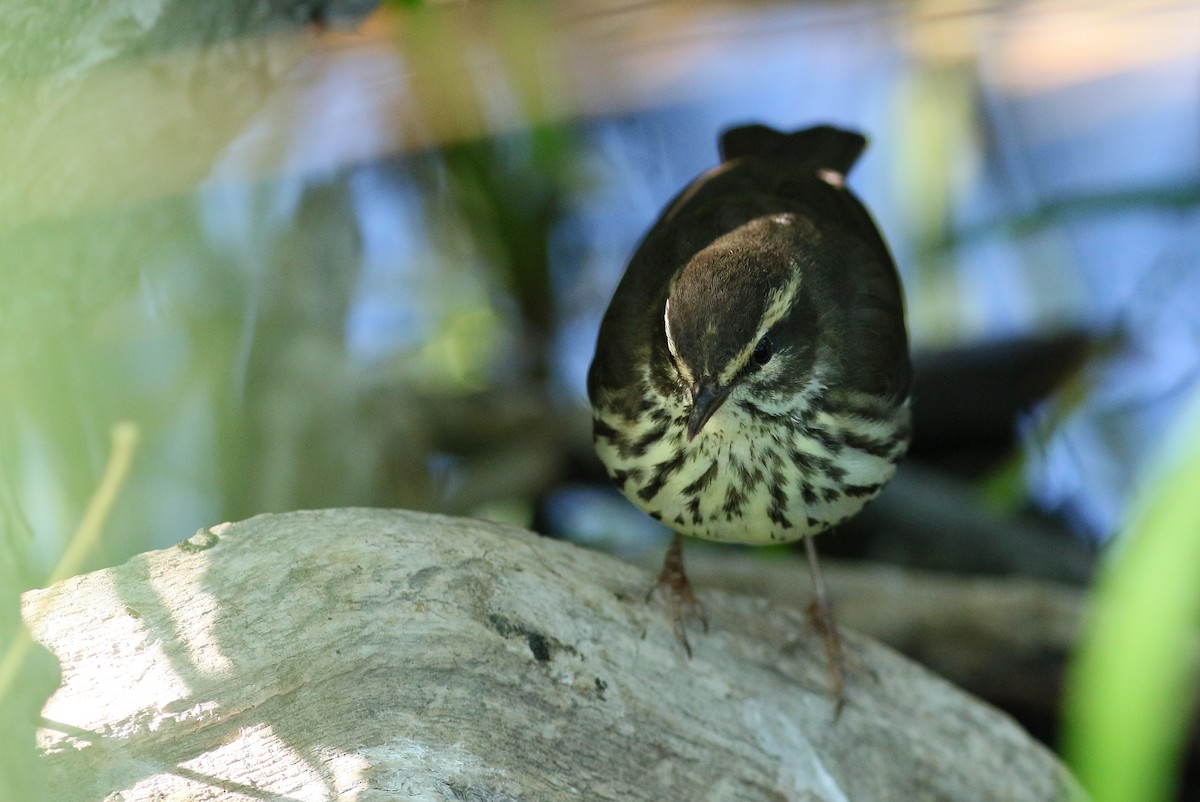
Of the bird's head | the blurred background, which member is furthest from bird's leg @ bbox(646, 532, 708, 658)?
the blurred background

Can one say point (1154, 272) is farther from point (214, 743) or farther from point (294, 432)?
point (214, 743)

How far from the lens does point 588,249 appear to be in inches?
267

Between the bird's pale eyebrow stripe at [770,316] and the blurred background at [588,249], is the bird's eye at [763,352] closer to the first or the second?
the bird's pale eyebrow stripe at [770,316]

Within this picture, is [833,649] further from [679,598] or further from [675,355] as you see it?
[675,355]

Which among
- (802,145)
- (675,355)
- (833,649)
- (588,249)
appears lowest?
(833,649)

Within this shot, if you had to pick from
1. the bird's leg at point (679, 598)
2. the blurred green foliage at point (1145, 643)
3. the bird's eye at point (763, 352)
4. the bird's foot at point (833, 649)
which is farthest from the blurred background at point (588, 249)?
the blurred green foliage at point (1145, 643)

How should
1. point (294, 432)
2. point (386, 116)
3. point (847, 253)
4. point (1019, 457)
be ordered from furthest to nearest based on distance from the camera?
point (1019, 457) < point (386, 116) < point (294, 432) < point (847, 253)

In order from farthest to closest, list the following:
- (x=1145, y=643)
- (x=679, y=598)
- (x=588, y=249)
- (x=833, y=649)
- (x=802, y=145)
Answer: (x=588, y=249) → (x=802, y=145) → (x=833, y=649) → (x=679, y=598) → (x=1145, y=643)

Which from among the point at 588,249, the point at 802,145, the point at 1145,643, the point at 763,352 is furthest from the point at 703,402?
the point at 588,249

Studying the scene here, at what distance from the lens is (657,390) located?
3.45 metres

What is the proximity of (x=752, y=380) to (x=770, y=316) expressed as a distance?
178mm

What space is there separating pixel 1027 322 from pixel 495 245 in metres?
2.81

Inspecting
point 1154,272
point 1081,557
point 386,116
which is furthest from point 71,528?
point 1154,272

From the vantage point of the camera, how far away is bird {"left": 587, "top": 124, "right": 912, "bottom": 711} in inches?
127
